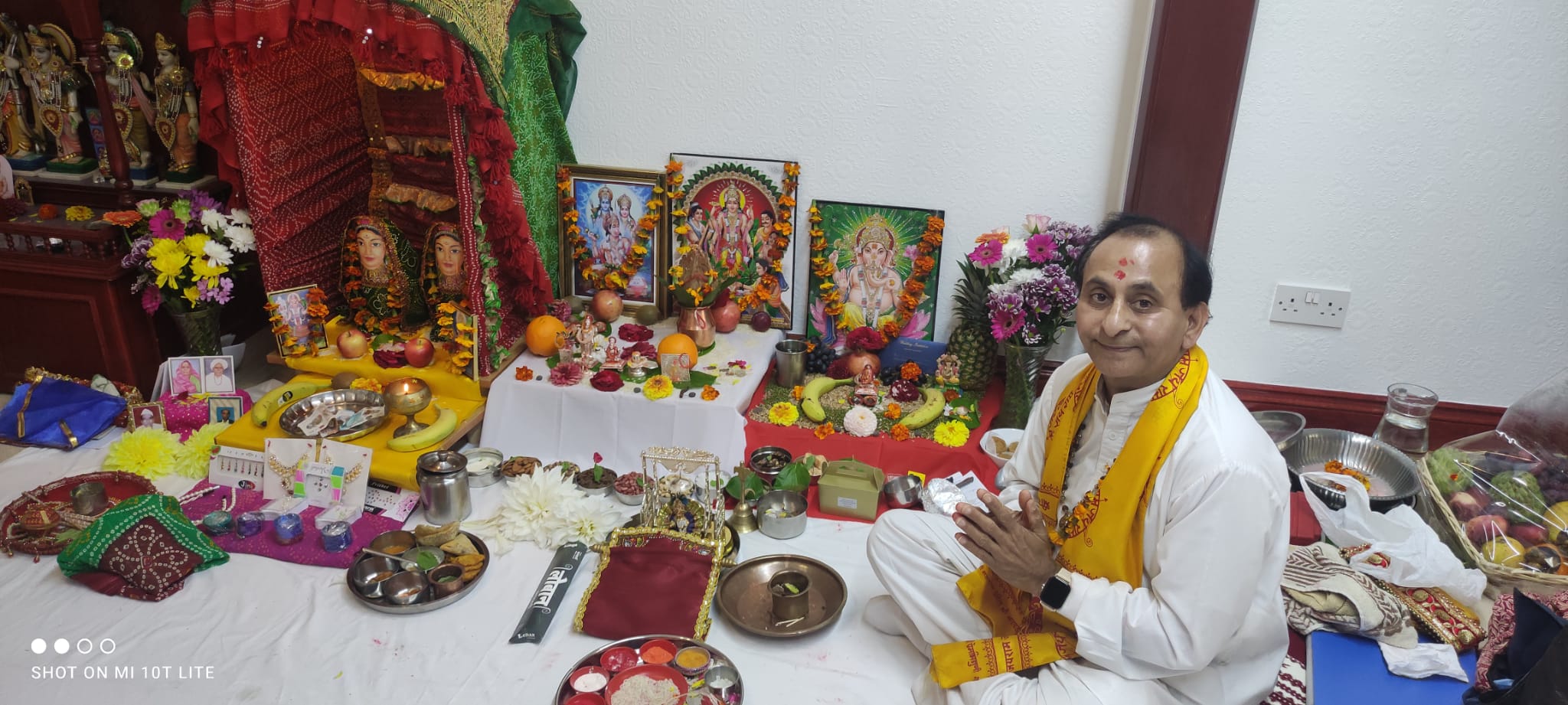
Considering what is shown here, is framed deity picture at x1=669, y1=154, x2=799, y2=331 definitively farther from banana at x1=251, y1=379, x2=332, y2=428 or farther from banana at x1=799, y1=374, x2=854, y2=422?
banana at x1=251, y1=379, x2=332, y2=428

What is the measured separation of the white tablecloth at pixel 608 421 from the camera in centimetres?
405

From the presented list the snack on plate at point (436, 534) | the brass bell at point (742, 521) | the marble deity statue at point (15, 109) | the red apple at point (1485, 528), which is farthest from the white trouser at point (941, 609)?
the marble deity statue at point (15, 109)

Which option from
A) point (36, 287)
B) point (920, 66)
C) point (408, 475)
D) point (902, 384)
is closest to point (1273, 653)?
point (902, 384)

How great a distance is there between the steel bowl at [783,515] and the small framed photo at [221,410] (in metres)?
2.61

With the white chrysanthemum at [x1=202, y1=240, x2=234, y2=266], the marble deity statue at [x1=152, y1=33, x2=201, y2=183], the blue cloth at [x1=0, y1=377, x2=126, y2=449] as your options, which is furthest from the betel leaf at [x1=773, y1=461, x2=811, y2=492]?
the marble deity statue at [x1=152, y1=33, x2=201, y2=183]

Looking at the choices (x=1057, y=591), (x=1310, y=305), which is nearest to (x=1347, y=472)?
(x=1310, y=305)

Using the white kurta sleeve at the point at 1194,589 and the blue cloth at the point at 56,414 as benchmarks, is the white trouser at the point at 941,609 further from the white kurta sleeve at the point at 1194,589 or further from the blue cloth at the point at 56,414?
the blue cloth at the point at 56,414

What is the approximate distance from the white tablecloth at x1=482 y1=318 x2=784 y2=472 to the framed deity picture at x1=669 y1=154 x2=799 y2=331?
0.50 meters

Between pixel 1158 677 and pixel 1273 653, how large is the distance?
1.34 feet

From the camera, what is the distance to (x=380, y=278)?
450cm

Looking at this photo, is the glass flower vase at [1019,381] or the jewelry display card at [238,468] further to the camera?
the glass flower vase at [1019,381]

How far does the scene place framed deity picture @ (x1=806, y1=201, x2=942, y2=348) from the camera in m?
4.40

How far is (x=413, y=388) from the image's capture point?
402 centimetres

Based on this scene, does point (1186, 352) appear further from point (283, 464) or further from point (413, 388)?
point (283, 464)
